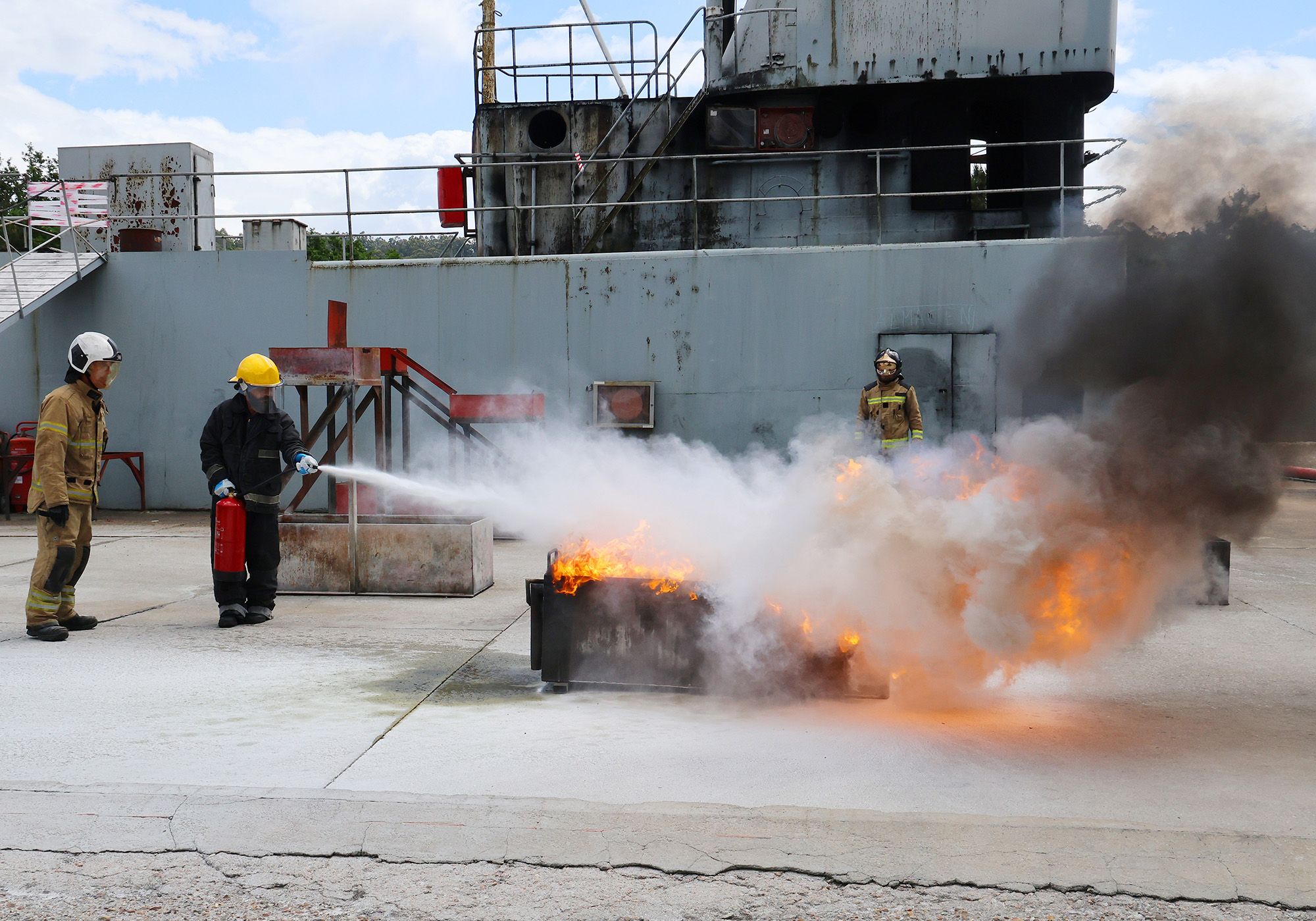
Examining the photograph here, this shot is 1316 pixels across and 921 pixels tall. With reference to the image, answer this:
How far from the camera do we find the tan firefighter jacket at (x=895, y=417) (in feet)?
29.5

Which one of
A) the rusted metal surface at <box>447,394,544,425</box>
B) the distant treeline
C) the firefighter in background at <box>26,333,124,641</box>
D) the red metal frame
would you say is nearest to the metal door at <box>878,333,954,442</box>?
the rusted metal surface at <box>447,394,544,425</box>

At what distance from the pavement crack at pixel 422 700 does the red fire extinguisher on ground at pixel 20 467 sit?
363 inches

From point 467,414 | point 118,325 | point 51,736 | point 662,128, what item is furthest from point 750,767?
point 118,325

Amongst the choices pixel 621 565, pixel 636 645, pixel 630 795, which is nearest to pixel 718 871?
pixel 630 795

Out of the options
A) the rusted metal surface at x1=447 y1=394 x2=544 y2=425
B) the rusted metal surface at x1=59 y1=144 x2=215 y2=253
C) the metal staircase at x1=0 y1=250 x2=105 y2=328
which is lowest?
the rusted metal surface at x1=447 y1=394 x2=544 y2=425

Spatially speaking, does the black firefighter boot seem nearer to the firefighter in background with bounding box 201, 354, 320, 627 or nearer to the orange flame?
the firefighter in background with bounding box 201, 354, 320, 627

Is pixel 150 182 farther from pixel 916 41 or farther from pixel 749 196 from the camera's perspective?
pixel 916 41

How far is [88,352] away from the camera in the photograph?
21.6 feet

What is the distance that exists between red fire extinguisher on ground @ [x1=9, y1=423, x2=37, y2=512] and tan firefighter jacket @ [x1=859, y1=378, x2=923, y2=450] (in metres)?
10.6

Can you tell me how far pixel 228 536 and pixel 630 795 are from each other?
14.0 feet

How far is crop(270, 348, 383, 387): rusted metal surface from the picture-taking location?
26.4 ft

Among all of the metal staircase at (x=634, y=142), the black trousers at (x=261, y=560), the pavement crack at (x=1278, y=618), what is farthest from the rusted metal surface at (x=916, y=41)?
the black trousers at (x=261, y=560)

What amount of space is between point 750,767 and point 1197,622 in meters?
4.39

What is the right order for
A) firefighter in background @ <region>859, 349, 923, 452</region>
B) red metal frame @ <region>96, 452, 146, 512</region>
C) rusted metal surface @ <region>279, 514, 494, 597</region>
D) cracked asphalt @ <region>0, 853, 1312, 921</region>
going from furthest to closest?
red metal frame @ <region>96, 452, 146, 512</region> < firefighter in background @ <region>859, 349, 923, 452</region> < rusted metal surface @ <region>279, 514, 494, 597</region> < cracked asphalt @ <region>0, 853, 1312, 921</region>
